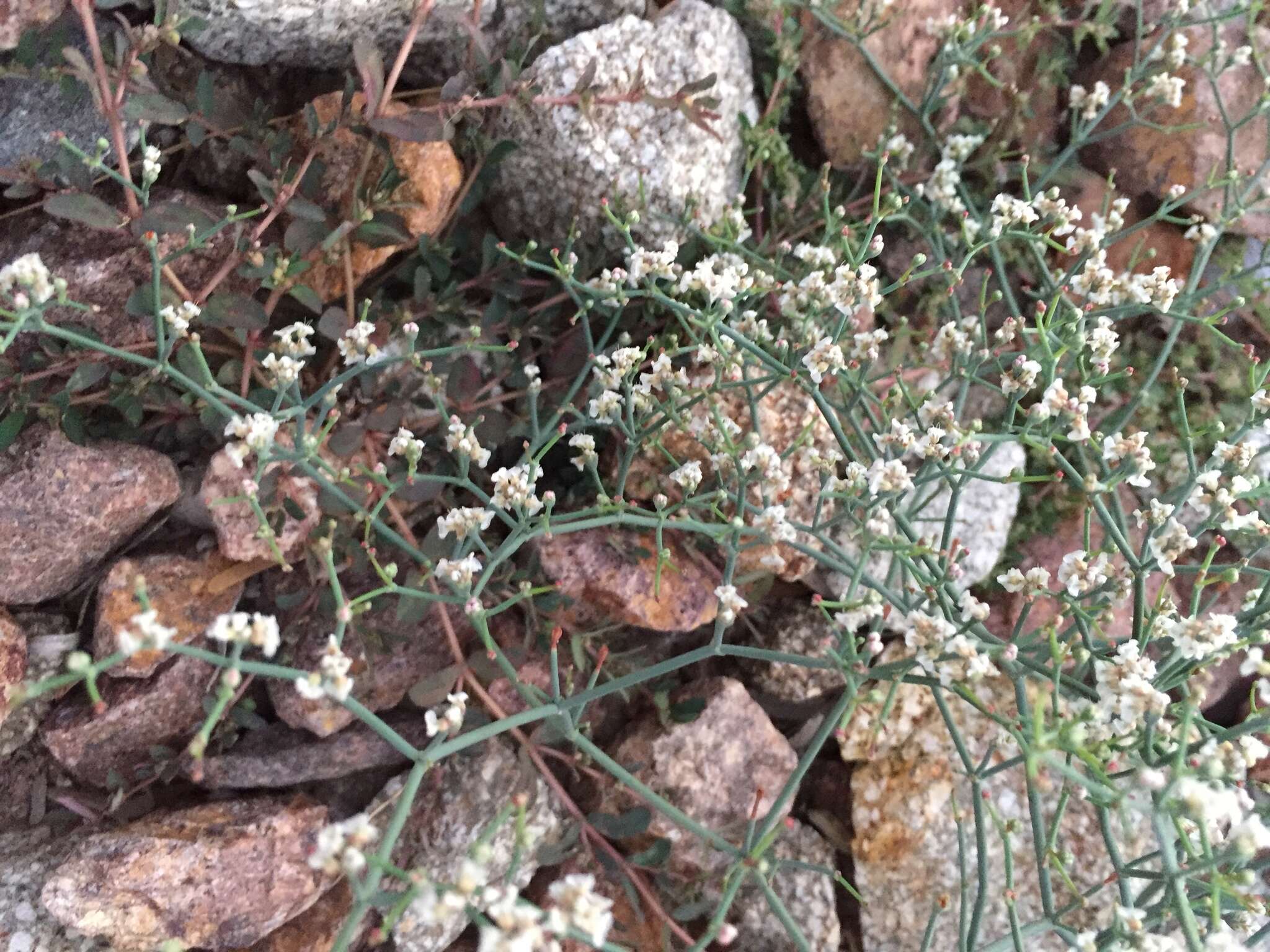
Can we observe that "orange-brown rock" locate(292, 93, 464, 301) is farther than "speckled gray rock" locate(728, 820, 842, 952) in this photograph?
No

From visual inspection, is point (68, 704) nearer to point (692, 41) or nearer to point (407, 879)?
point (407, 879)

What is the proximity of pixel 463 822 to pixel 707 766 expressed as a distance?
1.77 ft

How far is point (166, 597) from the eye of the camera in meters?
1.86

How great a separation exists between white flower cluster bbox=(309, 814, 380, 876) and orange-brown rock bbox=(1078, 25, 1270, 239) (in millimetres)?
2377

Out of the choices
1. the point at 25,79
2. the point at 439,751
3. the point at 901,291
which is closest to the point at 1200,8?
the point at 901,291

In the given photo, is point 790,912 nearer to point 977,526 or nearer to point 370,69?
point 977,526

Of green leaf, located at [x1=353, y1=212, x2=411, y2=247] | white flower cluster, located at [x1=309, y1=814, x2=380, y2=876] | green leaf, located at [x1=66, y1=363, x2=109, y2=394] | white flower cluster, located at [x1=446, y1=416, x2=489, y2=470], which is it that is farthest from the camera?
green leaf, located at [x1=353, y1=212, x2=411, y2=247]

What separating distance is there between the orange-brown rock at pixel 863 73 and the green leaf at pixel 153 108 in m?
1.41

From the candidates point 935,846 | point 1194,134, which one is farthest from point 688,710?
point 1194,134

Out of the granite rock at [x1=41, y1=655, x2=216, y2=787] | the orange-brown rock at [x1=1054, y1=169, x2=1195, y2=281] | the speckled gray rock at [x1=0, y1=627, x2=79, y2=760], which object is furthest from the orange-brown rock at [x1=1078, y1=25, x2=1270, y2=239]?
the speckled gray rock at [x1=0, y1=627, x2=79, y2=760]

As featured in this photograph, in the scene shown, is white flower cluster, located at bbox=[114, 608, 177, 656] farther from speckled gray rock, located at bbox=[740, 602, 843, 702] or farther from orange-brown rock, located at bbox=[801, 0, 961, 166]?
orange-brown rock, located at bbox=[801, 0, 961, 166]

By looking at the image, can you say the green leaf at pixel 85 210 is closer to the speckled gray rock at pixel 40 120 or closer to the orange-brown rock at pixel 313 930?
the speckled gray rock at pixel 40 120

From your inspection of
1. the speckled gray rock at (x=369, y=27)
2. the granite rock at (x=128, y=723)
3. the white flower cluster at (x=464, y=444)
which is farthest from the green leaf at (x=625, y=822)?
the speckled gray rock at (x=369, y=27)

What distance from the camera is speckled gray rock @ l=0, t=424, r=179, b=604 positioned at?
1.76 metres
